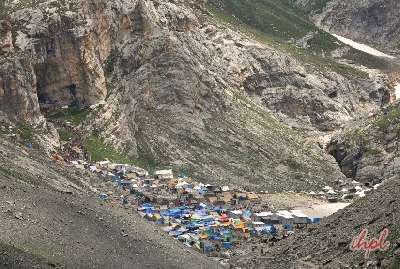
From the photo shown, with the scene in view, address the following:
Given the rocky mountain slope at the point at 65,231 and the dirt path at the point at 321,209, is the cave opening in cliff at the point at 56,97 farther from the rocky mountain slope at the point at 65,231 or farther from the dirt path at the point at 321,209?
the dirt path at the point at 321,209

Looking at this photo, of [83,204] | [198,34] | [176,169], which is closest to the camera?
[83,204]

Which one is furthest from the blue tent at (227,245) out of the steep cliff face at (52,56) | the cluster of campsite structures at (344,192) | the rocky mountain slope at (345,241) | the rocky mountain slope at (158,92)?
the steep cliff face at (52,56)

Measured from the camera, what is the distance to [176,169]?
11719 centimetres

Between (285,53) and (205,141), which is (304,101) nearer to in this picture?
(285,53)

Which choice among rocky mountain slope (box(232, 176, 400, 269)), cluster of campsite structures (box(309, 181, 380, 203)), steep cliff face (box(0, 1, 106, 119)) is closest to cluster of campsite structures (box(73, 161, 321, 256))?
rocky mountain slope (box(232, 176, 400, 269))

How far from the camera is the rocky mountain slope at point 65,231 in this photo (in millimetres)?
45844

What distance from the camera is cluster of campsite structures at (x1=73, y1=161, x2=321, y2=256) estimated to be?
269 feet

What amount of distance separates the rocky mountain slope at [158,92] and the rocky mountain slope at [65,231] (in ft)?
138

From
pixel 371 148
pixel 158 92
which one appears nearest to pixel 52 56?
pixel 158 92

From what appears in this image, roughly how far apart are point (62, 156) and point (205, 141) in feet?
110

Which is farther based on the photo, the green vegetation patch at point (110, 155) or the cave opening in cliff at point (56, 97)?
the cave opening in cliff at point (56, 97)

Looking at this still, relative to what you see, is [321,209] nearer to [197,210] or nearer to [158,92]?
[197,210]

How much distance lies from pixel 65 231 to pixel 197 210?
45291mm

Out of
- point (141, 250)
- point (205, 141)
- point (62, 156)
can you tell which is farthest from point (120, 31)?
point (141, 250)
